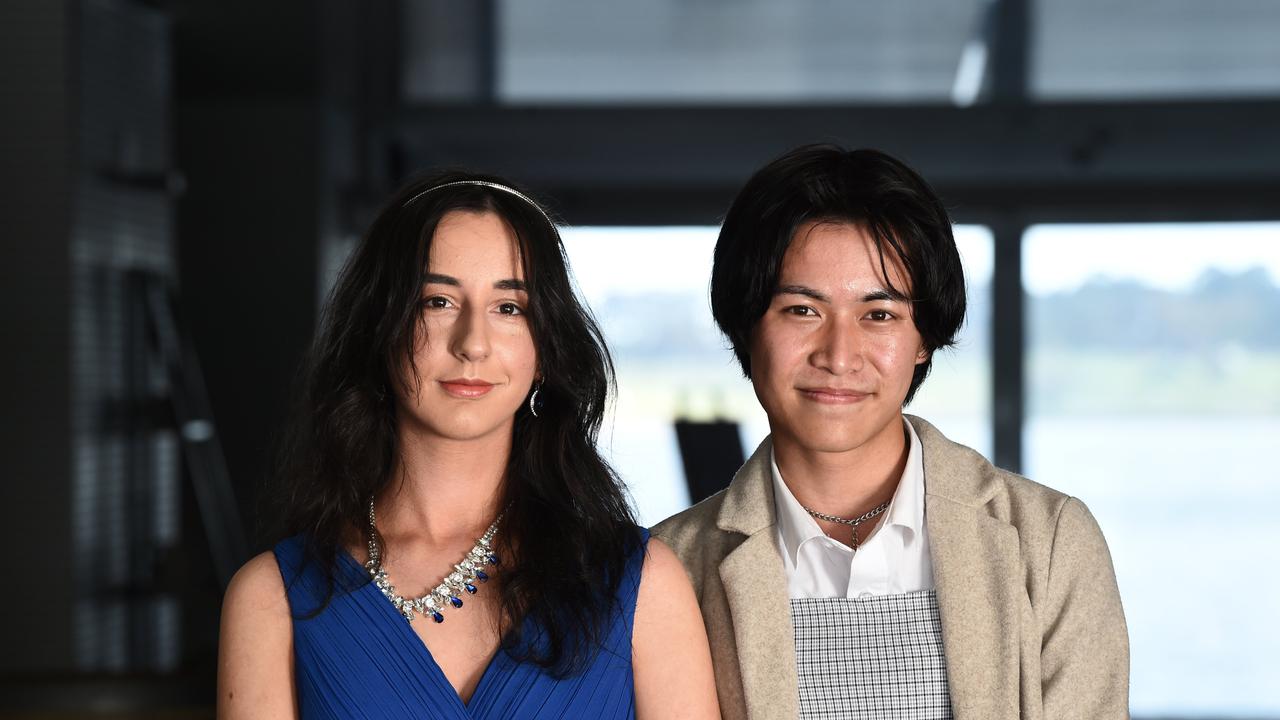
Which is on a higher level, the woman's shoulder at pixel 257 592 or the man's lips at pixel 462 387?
the man's lips at pixel 462 387

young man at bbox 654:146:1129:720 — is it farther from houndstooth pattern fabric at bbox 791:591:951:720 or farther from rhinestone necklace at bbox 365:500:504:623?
rhinestone necklace at bbox 365:500:504:623

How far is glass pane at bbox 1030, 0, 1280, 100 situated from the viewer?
606 centimetres

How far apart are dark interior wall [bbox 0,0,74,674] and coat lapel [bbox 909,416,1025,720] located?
3.96 meters

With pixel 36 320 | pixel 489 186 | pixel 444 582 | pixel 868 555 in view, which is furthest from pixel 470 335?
pixel 36 320

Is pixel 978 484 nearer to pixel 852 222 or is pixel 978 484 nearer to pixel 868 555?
pixel 868 555

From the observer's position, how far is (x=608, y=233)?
7129 mm

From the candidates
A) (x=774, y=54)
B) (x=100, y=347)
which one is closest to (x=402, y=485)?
(x=100, y=347)

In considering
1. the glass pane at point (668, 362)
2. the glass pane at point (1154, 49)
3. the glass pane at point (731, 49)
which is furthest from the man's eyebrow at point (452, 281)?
the glass pane at point (668, 362)

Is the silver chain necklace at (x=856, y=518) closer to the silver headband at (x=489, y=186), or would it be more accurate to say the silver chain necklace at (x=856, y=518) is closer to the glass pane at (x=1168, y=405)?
the silver headband at (x=489, y=186)

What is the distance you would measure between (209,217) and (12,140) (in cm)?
251

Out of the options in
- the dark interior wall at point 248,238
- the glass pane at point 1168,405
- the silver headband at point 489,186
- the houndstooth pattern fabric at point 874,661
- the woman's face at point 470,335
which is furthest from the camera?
the dark interior wall at point 248,238

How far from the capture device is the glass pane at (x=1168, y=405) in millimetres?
6770

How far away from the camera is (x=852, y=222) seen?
Result: 78.5 inches

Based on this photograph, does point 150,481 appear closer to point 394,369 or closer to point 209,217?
point 209,217
